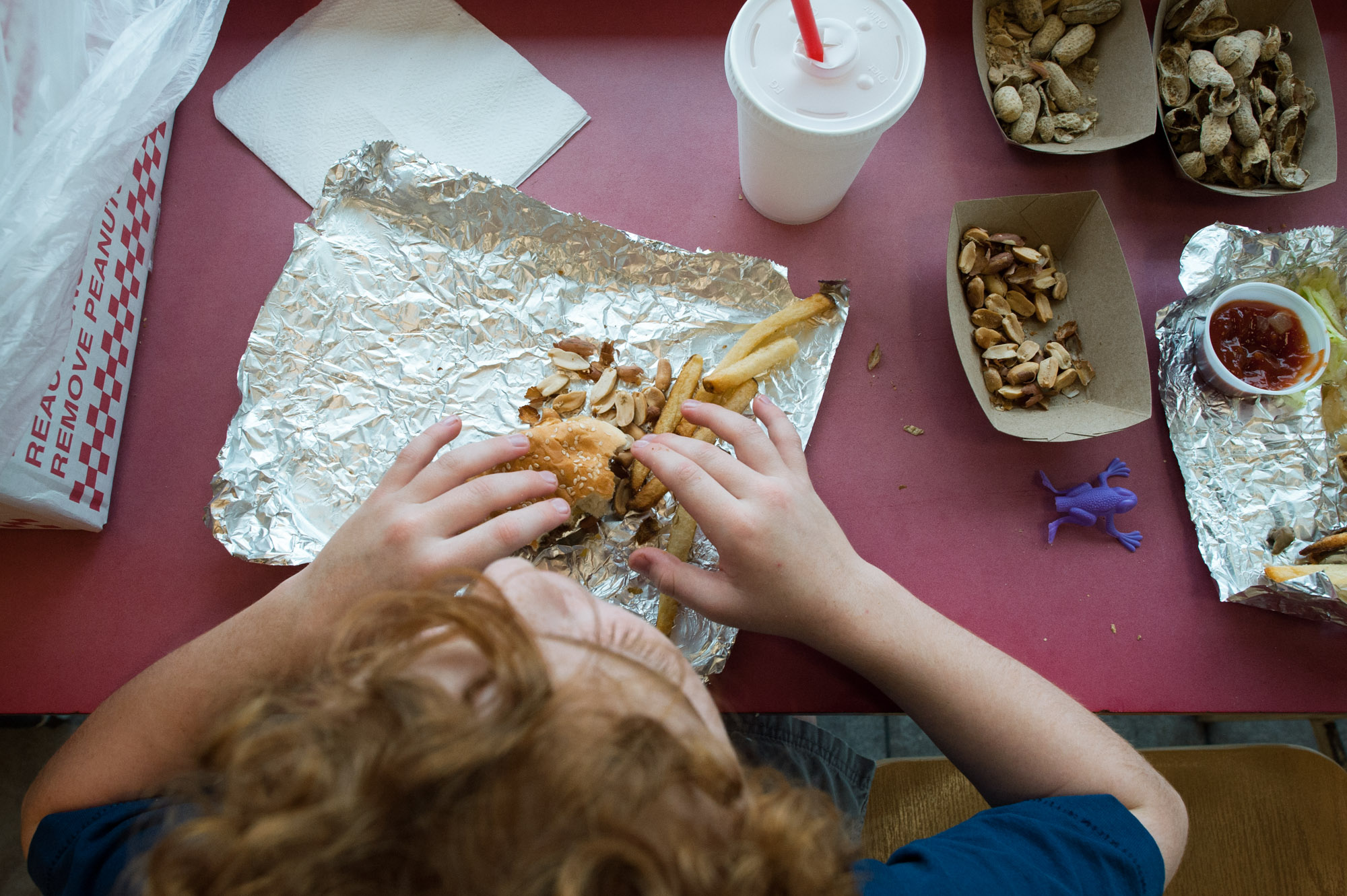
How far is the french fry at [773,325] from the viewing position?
3.94 feet

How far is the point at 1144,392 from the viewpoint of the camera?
3.75 ft

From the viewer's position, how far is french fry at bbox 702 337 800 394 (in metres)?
1.16

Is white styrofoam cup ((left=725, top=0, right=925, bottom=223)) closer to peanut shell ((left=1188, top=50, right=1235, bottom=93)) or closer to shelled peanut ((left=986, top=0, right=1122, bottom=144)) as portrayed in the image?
shelled peanut ((left=986, top=0, right=1122, bottom=144))

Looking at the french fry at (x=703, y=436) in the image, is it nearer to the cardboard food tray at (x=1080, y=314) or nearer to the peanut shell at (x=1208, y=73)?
the cardboard food tray at (x=1080, y=314)

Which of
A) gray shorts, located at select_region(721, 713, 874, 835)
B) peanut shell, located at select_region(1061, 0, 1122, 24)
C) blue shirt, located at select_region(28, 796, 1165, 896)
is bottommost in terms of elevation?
gray shorts, located at select_region(721, 713, 874, 835)

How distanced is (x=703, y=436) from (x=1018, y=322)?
563mm

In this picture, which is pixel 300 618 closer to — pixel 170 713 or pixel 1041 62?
pixel 170 713

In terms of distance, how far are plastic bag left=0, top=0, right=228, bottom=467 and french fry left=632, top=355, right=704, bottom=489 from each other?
2.76 feet

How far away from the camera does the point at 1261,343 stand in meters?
1.22

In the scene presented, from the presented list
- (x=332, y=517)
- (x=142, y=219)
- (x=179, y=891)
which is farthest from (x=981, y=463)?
(x=142, y=219)

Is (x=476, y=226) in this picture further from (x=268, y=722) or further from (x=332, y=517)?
(x=268, y=722)

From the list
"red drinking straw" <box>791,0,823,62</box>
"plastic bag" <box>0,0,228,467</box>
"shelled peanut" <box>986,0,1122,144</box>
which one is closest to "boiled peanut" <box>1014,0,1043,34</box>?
"shelled peanut" <box>986,0,1122,144</box>

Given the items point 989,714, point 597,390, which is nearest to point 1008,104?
point 597,390

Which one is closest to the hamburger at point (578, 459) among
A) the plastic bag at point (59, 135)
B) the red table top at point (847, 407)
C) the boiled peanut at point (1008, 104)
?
the red table top at point (847, 407)
